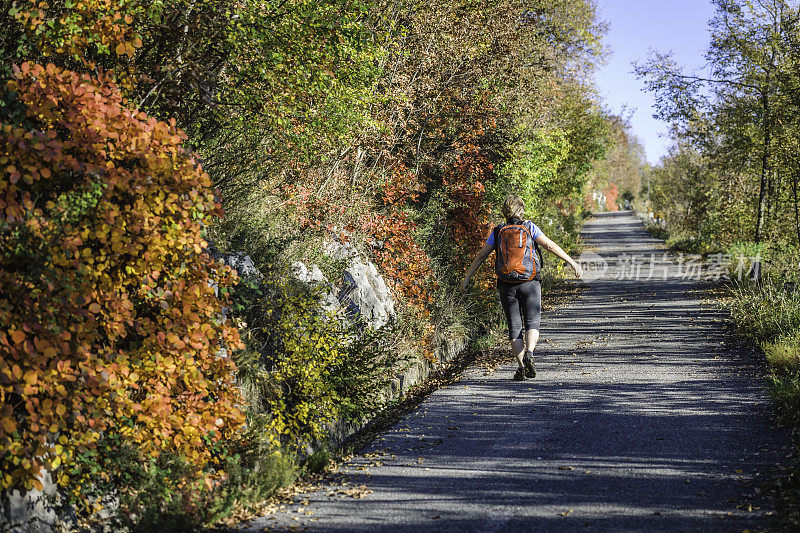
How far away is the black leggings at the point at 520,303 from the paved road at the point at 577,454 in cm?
72

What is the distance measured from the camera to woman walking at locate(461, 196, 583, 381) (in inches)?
296

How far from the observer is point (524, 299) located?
7.67 m

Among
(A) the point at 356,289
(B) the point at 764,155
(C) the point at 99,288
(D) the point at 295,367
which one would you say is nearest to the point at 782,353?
(A) the point at 356,289

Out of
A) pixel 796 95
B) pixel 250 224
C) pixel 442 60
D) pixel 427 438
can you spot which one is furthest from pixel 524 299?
pixel 796 95

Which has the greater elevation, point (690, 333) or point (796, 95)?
point (796, 95)

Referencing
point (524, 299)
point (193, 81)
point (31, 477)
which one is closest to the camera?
point (31, 477)

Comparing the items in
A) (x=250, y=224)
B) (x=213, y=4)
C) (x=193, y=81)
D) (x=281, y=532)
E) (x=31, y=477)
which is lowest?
(x=281, y=532)

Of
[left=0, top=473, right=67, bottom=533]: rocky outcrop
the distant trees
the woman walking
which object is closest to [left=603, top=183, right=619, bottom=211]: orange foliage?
the distant trees

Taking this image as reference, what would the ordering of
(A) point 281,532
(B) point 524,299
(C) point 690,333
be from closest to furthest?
1. (A) point 281,532
2. (B) point 524,299
3. (C) point 690,333

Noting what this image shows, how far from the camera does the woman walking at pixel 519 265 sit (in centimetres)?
751

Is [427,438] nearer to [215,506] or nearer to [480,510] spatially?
[480,510]

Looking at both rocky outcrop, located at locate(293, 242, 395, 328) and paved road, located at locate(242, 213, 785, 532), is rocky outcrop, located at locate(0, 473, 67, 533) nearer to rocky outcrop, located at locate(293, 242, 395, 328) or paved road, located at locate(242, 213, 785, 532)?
paved road, located at locate(242, 213, 785, 532)

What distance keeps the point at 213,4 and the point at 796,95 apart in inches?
467

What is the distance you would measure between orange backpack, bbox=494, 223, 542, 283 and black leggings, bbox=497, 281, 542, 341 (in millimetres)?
95
